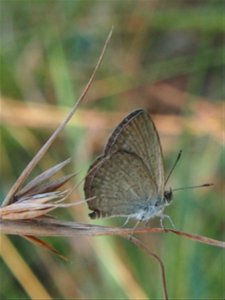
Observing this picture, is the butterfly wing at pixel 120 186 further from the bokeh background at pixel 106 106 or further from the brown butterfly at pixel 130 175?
the bokeh background at pixel 106 106

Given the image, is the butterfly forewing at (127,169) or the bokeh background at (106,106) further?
the bokeh background at (106,106)

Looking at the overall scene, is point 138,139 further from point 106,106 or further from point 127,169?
point 106,106

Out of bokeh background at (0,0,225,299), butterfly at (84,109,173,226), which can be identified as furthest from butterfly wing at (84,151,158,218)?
bokeh background at (0,0,225,299)

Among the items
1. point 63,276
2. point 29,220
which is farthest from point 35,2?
point 29,220

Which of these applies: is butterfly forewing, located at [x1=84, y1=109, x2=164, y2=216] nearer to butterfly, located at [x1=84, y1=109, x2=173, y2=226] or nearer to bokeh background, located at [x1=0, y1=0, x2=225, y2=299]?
butterfly, located at [x1=84, y1=109, x2=173, y2=226]

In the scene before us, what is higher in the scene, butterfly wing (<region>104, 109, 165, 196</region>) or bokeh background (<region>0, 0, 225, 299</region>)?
butterfly wing (<region>104, 109, 165, 196</region>)

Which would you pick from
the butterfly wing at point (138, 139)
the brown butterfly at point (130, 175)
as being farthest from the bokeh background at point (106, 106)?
the butterfly wing at point (138, 139)

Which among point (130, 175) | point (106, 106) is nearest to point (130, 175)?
point (130, 175)
